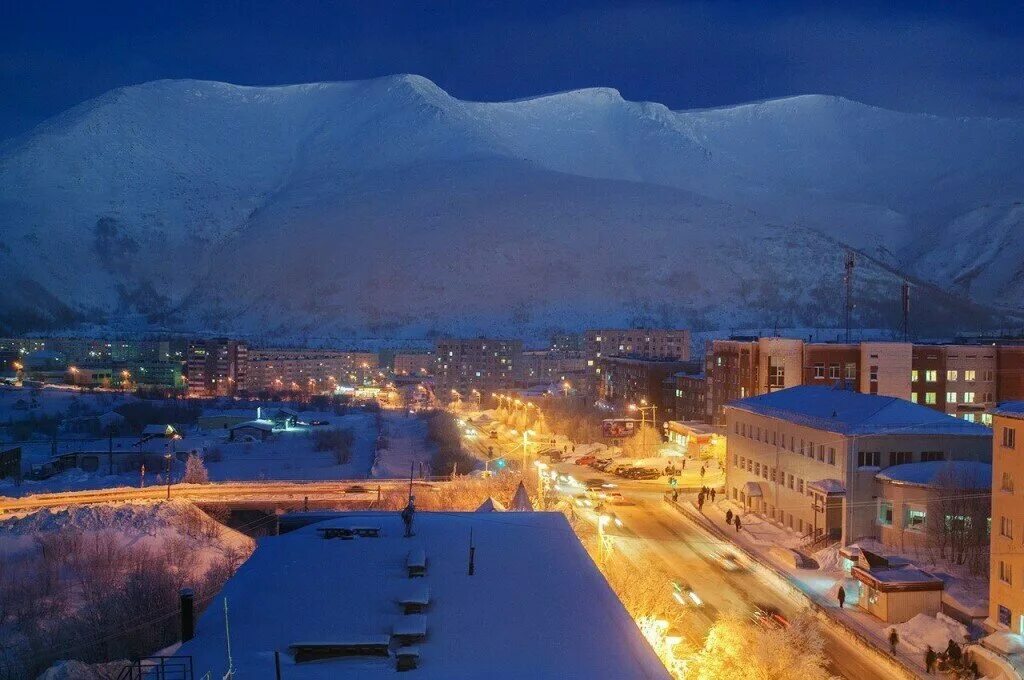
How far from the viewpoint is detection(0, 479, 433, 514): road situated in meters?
24.0

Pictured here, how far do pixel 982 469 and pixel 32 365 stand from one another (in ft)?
255

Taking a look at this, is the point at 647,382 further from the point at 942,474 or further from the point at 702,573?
the point at 702,573

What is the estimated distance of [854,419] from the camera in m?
19.5

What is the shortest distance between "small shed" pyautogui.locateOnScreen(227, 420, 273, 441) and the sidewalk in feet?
79.7

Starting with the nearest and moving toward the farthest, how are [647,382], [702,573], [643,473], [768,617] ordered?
[768,617] → [702,573] → [643,473] → [647,382]

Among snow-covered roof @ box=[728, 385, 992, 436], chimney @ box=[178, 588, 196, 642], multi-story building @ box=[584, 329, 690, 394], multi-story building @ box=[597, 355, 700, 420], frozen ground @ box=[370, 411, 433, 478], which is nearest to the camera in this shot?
chimney @ box=[178, 588, 196, 642]

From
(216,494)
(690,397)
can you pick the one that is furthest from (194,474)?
(690,397)

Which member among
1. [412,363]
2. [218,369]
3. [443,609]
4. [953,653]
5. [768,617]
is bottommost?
[768,617]

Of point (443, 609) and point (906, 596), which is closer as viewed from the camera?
point (443, 609)

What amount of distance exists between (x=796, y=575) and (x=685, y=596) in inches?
114

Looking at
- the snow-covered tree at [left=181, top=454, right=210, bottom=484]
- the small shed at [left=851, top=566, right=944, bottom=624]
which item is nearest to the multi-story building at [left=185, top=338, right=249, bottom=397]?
the snow-covered tree at [left=181, top=454, right=210, bottom=484]

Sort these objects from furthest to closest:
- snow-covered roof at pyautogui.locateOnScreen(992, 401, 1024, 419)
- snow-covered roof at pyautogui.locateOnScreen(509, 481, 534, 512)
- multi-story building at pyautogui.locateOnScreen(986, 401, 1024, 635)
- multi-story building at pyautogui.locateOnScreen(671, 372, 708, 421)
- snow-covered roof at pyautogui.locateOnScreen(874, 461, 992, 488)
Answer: multi-story building at pyautogui.locateOnScreen(671, 372, 708, 421) → snow-covered roof at pyautogui.locateOnScreen(509, 481, 534, 512) → snow-covered roof at pyautogui.locateOnScreen(874, 461, 992, 488) → snow-covered roof at pyautogui.locateOnScreen(992, 401, 1024, 419) → multi-story building at pyautogui.locateOnScreen(986, 401, 1024, 635)

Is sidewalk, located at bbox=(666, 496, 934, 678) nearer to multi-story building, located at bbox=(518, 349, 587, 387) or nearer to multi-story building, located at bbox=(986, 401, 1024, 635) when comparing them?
multi-story building, located at bbox=(986, 401, 1024, 635)

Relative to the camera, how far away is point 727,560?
722 inches
